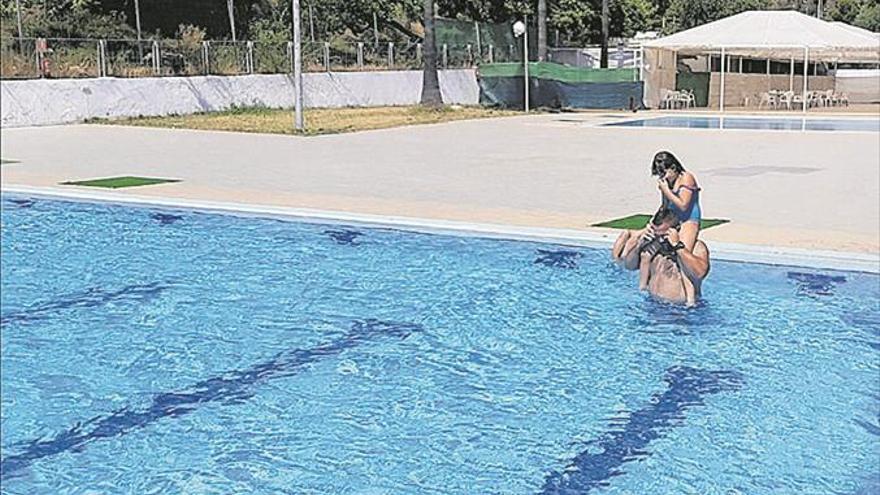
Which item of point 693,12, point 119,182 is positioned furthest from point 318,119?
point 693,12

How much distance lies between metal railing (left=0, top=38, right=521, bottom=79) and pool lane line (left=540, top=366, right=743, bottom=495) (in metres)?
18.2

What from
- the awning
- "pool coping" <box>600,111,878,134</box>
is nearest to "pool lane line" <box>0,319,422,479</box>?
"pool coping" <box>600,111,878,134</box>

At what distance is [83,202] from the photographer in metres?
11.7

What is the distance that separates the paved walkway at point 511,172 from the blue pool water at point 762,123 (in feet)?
9.10

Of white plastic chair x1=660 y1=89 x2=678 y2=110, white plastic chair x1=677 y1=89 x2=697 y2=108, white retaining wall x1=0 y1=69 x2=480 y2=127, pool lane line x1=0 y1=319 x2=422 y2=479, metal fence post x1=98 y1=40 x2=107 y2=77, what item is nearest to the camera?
pool lane line x1=0 y1=319 x2=422 y2=479

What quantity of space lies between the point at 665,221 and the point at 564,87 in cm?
2717

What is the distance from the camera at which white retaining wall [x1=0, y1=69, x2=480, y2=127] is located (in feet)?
83.1

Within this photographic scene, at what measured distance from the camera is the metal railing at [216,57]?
2594cm

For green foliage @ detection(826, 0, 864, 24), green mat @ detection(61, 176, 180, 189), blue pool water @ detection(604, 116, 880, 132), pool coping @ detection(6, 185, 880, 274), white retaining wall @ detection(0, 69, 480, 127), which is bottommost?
pool coping @ detection(6, 185, 880, 274)

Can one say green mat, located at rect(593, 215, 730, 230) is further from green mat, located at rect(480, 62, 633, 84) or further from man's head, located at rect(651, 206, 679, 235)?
green mat, located at rect(480, 62, 633, 84)

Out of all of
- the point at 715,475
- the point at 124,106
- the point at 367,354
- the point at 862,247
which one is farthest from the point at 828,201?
the point at 124,106

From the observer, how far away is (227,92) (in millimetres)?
29359

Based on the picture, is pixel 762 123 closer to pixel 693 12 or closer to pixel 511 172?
pixel 511 172

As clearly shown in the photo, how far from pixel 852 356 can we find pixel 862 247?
7.71 ft
